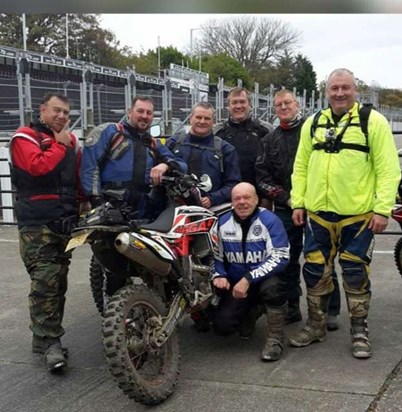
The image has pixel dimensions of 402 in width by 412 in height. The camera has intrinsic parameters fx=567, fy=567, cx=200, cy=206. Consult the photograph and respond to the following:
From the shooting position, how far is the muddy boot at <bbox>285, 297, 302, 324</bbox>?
4086mm

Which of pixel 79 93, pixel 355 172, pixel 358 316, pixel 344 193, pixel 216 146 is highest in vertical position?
pixel 79 93

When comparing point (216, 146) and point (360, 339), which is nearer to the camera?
point (360, 339)

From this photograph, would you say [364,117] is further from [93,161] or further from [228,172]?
[93,161]

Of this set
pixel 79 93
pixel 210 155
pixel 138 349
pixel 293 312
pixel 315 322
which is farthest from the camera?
pixel 79 93

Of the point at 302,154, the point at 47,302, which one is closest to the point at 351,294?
the point at 302,154

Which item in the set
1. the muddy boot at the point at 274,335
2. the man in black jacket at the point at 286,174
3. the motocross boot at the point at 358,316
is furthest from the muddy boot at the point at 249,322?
the motocross boot at the point at 358,316

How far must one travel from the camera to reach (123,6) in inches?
21.2

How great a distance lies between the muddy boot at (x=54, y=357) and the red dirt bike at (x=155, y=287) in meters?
0.61

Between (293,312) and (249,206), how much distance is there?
3.46ft

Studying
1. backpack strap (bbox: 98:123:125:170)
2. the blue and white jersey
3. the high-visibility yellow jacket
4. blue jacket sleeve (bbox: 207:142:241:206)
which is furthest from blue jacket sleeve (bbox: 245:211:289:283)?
backpack strap (bbox: 98:123:125:170)

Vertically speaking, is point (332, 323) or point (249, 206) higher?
point (249, 206)

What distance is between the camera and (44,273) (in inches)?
131

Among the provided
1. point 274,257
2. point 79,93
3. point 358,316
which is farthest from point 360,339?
point 79,93

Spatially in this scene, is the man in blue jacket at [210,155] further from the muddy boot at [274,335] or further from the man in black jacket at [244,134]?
the muddy boot at [274,335]
